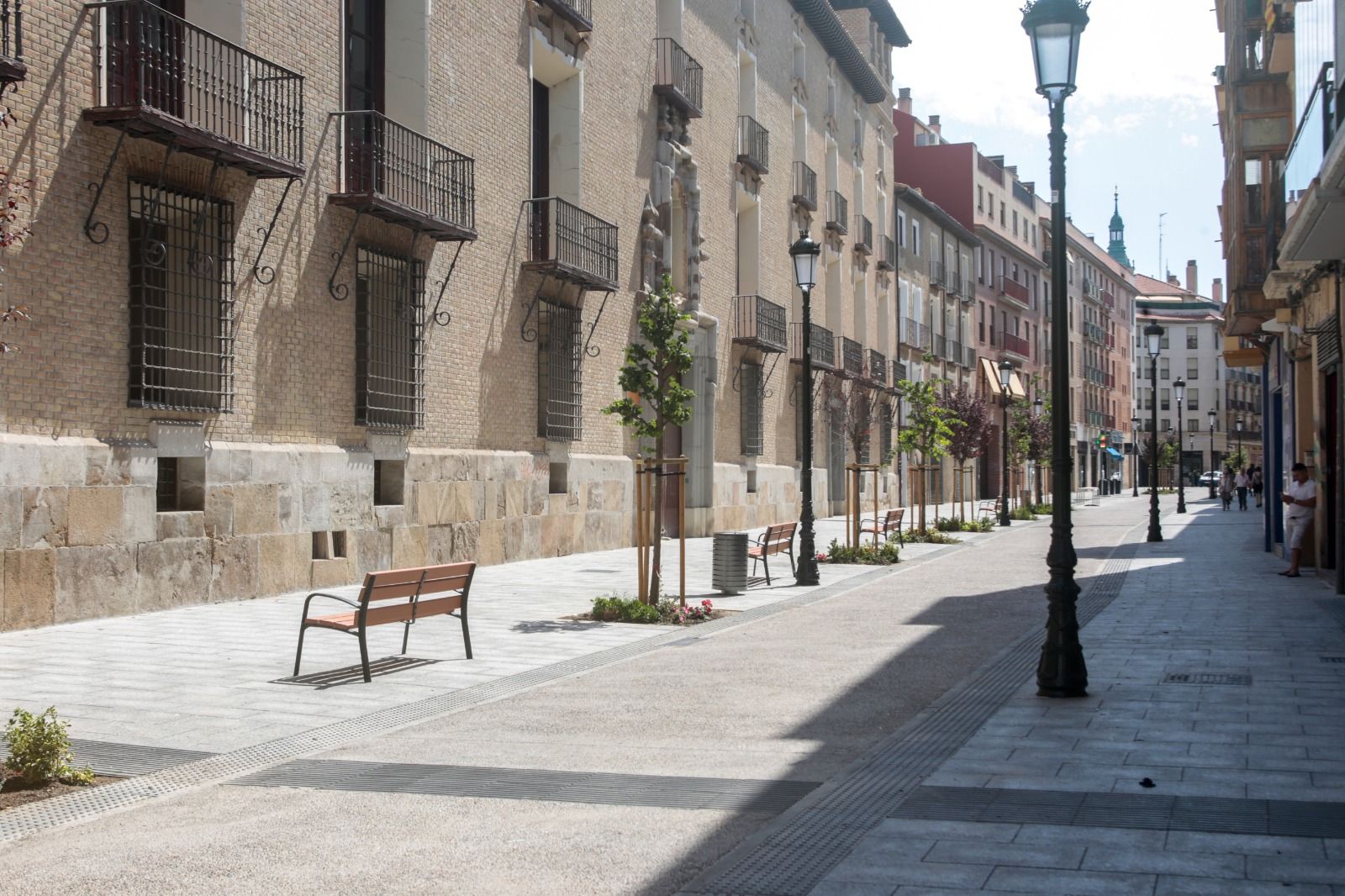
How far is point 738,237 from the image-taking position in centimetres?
3378

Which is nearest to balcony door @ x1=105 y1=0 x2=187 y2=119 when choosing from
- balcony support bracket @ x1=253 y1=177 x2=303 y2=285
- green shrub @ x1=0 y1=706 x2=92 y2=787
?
balcony support bracket @ x1=253 y1=177 x2=303 y2=285

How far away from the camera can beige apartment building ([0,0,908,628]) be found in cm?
1275

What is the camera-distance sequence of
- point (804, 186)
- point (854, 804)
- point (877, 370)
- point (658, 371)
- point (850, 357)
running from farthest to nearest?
point (877, 370), point (850, 357), point (804, 186), point (658, 371), point (854, 804)

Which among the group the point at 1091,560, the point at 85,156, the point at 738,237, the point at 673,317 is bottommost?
the point at 1091,560

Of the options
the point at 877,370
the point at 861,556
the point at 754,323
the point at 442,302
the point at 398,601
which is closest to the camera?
the point at 398,601

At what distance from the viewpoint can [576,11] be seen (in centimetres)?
2298

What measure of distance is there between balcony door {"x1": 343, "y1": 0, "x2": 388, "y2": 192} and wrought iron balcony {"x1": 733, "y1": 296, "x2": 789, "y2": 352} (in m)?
14.7

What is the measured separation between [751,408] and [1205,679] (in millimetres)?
23904

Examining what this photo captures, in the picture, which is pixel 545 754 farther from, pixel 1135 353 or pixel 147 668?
pixel 1135 353

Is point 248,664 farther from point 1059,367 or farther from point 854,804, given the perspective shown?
point 1059,367

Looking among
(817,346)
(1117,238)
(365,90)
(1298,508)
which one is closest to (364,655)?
(365,90)

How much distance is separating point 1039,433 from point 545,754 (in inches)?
1744

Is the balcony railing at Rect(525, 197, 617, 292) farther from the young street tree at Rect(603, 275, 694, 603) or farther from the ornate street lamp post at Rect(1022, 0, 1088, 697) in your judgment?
the ornate street lamp post at Rect(1022, 0, 1088, 697)

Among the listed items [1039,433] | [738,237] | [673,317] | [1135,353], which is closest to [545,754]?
[673,317]
